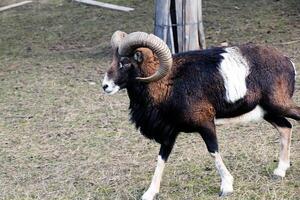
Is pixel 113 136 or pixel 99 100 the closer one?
pixel 113 136

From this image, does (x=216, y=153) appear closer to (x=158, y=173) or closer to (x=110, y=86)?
(x=158, y=173)

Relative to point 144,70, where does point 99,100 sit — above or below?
below

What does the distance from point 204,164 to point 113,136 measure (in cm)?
156

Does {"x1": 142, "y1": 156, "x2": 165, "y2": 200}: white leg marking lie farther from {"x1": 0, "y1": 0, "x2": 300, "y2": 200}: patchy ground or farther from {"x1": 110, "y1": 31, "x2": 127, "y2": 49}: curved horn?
{"x1": 110, "y1": 31, "x2": 127, "y2": 49}: curved horn

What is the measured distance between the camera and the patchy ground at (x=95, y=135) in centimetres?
675

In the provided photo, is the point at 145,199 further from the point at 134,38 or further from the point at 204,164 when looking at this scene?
the point at 134,38

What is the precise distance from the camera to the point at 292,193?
6.29 meters

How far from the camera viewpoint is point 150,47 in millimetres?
6035

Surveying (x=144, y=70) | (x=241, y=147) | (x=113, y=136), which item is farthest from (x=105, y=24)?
(x=144, y=70)

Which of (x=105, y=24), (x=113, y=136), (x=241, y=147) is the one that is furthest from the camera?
(x=105, y=24)

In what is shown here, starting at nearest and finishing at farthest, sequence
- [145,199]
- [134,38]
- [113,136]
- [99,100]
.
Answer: [134,38] < [145,199] < [113,136] < [99,100]

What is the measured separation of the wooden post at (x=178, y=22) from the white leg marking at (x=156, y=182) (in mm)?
5190

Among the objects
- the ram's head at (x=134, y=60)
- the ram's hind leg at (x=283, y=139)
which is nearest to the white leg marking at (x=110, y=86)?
the ram's head at (x=134, y=60)

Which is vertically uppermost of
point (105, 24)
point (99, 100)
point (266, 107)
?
point (266, 107)
